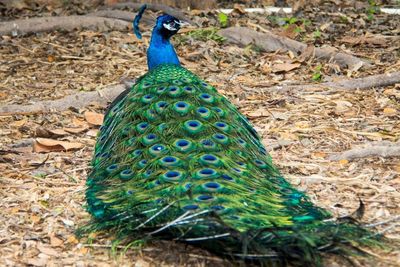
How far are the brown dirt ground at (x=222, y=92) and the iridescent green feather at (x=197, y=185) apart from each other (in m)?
0.25

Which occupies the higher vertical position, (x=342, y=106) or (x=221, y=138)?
(x=221, y=138)

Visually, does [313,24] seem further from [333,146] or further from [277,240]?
[277,240]

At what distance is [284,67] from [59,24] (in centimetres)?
281

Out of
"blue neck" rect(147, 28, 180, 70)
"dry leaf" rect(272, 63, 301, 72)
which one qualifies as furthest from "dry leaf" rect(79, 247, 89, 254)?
"dry leaf" rect(272, 63, 301, 72)

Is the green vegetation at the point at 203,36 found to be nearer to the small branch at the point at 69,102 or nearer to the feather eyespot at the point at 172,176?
the small branch at the point at 69,102

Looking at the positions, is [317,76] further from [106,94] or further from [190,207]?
[190,207]

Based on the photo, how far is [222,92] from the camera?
7887mm

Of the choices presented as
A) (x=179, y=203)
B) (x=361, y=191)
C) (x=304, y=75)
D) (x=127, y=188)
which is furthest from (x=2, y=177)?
(x=304, y=75)

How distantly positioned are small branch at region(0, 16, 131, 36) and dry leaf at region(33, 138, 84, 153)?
3.48 metres

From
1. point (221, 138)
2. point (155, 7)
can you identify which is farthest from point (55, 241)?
point (155, 7)

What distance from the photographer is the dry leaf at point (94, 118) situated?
23.6 ft

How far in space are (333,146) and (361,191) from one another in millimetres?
969

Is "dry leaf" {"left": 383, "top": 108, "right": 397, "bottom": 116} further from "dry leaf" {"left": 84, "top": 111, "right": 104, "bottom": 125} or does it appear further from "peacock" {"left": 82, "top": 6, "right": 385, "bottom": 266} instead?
"dry leaf" {"left": 84, "top": 111, "right": 104, "bottom": 125}

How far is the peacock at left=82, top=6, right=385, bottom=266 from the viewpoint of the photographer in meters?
4.07
